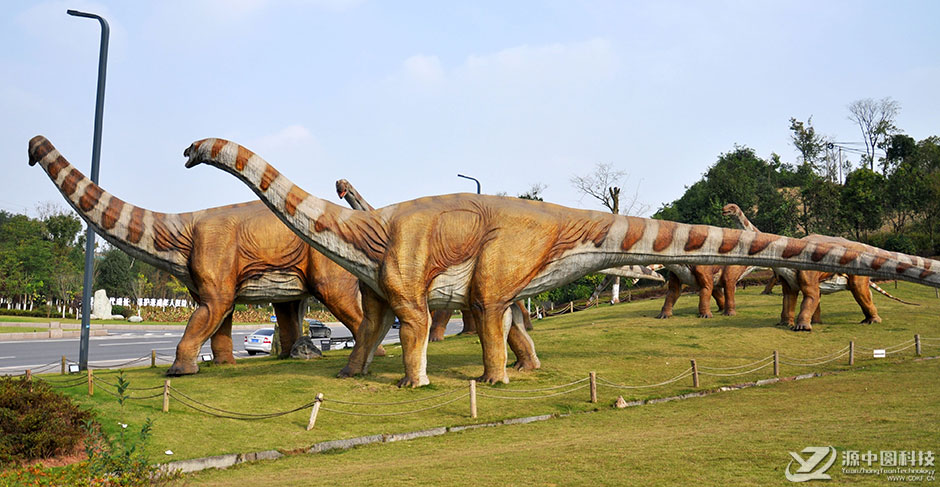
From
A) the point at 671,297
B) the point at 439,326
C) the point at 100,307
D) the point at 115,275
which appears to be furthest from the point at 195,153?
the point at 115,275

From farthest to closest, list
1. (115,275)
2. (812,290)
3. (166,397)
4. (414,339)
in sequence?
(115,275), (812,290), (414,339), (166,397)

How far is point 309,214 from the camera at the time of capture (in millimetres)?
12852

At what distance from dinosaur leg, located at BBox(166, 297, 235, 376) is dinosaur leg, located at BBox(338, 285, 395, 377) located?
2802 millimetres

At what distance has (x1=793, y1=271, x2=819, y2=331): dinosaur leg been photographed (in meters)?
19.8

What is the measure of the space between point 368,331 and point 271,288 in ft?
9.25

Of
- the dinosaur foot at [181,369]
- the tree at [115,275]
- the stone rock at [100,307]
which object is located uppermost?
the tree at [115,275]

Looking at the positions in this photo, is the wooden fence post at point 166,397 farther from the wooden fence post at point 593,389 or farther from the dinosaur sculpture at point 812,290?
the dinosaur sculpture at point 812,290

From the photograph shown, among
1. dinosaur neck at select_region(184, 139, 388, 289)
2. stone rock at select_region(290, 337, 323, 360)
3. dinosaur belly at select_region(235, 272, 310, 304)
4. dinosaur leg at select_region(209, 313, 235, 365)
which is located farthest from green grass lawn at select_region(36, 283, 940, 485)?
dinosaur neck at select_region(184, 139, 388, 289)

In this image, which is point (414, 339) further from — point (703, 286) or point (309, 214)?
point (703, 286)

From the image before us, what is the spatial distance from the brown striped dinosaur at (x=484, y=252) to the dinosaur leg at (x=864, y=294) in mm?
6754

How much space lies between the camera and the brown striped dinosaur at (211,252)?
14.3 m

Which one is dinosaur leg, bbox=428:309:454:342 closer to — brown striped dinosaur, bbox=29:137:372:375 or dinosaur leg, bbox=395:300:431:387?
brown striped dinosaur, bbox=29:137:372:375

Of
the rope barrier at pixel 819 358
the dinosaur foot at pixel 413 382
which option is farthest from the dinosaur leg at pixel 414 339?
the rope barrier at pixel 819 358

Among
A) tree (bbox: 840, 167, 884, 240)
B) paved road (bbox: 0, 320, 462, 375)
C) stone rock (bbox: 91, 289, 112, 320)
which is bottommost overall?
paved road (bbox: 0, 320, 462, 375)
